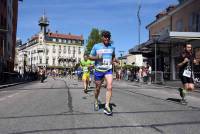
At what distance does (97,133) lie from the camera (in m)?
6.81

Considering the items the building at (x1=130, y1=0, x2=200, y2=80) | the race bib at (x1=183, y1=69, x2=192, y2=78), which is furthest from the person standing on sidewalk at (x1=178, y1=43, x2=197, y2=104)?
the building at (x1=130, y1=0, x2=200, y2=80)

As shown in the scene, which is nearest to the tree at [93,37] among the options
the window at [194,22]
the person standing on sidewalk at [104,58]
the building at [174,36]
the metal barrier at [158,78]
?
the building at [174,36]

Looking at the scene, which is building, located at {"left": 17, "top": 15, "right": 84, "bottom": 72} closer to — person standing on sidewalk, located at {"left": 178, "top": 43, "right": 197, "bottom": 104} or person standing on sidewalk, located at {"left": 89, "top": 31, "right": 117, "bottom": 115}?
person standing on sidewalk, located at {"left": 178, "top": 43, "right": 197, "bottom": 104}

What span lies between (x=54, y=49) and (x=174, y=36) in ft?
431

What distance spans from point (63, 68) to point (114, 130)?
5968 inches

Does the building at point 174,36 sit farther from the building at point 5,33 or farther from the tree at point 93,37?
the tree at point 93,37

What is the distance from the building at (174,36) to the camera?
3367 centimetres

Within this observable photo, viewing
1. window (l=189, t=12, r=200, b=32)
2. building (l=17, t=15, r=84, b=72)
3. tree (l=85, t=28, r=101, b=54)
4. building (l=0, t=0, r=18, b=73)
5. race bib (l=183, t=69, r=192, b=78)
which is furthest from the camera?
building (l=17, t=15, r=84, b=72)

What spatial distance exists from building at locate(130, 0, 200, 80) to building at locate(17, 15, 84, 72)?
11042 cm

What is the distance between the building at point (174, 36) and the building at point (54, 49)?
362ft

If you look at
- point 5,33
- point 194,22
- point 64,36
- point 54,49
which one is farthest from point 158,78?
point 64,36

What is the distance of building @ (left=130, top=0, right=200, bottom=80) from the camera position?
3367cm

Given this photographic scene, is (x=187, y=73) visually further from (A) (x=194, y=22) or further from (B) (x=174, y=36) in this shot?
(A) (x=194, y=22)

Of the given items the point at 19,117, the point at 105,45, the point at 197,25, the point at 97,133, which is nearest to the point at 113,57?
the point at 105,45
